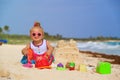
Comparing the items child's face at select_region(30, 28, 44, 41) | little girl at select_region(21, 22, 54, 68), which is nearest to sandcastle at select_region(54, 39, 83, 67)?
little girl at select_region(21, 22, 54, 68)

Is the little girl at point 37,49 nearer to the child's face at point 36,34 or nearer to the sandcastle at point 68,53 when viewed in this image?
the child's face at point 36,34

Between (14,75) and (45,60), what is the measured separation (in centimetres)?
91

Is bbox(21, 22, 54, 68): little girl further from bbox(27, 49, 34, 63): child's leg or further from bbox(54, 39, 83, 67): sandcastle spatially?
bbox(54, 39, 83, 67): sandcastle

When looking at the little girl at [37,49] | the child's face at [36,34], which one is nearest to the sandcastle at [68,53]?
the little girl at [37,49]

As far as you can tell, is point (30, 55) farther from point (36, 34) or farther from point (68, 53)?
point (68, 53)

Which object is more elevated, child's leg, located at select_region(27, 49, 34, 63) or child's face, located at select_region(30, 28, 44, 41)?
child's face, located at select_region(30, 28, 44, 41)

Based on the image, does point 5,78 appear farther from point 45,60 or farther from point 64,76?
point 45,60

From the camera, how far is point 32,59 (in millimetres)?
4348

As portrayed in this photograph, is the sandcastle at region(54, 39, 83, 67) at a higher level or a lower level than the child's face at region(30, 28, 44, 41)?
lower

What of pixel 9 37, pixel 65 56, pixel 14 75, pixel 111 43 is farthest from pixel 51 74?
pixel 111 43

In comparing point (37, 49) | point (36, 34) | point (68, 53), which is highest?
point (36, 34)

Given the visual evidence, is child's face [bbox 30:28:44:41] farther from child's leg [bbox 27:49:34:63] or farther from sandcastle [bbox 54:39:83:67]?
sandcastle [bbox 54:39:83:67]

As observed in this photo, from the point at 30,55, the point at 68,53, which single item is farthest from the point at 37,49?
the point at 68,53

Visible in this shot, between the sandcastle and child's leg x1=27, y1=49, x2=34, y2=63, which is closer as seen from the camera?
child's leg x1=27, y1=49, x2=34, y2=63
